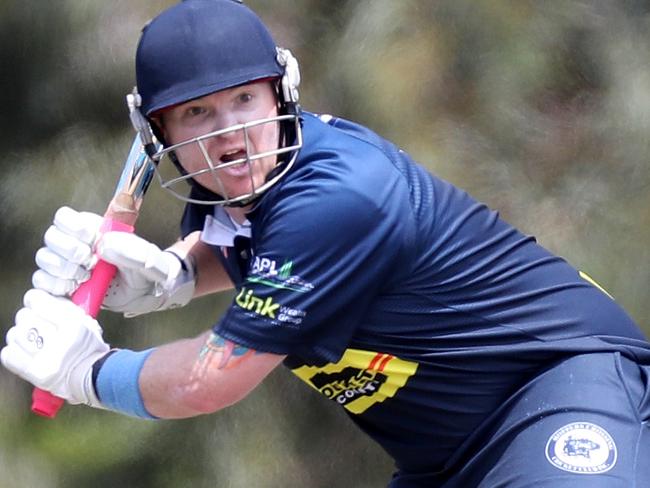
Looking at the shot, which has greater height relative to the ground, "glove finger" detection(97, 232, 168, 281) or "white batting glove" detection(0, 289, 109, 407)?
"glove finger" detection(97, 232, 168, 281)

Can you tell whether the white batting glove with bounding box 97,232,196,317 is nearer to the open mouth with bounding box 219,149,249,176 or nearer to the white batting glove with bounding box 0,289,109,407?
the white batting glove with bounding box 0,289,109,407

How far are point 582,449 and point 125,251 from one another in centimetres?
84

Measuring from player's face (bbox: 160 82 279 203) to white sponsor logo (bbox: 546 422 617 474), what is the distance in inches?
24.6

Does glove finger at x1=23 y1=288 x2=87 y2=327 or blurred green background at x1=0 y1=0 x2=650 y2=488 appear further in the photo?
blurred green background at x1=0 y1=0 x2=650 y2=488

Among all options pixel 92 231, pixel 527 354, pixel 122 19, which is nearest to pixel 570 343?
pixel 527 354

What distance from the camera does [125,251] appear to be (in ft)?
7.27

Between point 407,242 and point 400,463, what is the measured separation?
20.1 inches

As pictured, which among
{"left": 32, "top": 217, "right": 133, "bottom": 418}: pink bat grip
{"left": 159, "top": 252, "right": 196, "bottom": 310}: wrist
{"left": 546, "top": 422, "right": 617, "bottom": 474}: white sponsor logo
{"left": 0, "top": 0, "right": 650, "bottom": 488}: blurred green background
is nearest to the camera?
{"left": 546, "top": 422, "right": 617, "bottom": 474}: white sponsor logo

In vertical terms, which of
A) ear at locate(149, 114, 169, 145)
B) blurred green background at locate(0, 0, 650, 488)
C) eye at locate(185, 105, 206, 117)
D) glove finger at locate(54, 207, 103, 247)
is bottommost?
blurred green background at locate(0, 0, 650, 488)

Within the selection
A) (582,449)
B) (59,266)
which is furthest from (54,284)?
(582,449)

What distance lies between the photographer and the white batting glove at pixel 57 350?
2.12 meters

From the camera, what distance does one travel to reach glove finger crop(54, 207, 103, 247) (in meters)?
2.24

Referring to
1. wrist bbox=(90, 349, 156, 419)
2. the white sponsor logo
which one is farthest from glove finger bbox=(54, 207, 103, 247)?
the white sponsor logo

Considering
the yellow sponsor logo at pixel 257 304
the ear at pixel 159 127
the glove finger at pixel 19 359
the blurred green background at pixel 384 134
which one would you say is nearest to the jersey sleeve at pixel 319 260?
the yellow sponsor logo at pixel 257 304
